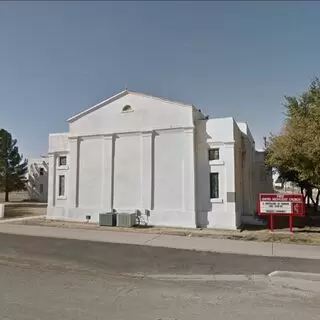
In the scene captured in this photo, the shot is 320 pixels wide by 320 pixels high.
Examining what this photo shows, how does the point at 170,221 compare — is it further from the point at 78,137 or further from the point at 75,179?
the point at 78,137

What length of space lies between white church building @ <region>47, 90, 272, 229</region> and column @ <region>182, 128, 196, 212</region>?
0.05m

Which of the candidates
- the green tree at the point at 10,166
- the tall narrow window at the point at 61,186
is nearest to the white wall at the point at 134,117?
the tall narrow window at the point at 61,186

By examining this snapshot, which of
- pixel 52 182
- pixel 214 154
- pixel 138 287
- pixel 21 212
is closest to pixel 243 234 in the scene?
pixel 214 154

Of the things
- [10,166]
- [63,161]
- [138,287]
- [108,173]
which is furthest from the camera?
[10,166]

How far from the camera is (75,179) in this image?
20453mm

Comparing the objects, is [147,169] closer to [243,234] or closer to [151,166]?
[151,166]

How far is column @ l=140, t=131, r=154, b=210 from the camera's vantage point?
1853 cm

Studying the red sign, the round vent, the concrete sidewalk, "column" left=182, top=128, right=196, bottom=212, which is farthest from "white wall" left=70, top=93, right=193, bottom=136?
the concrete sidewalk

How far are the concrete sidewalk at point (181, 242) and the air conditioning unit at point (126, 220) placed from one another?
1943mm

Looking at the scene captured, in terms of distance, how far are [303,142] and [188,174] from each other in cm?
584

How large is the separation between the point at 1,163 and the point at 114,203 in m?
27.9

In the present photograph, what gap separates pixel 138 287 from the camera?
731 cm

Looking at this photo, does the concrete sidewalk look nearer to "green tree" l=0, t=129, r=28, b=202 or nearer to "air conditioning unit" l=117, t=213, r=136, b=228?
"air conditioning unit" l=117, t=213, r=136, b=228

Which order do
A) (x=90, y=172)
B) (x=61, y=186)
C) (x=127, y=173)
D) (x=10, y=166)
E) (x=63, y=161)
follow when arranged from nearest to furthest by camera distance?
(x=127, y=173)
(x=90, y=172)
(x=61, y=186)
(x=63, y=161)
(x=10, y=166)
